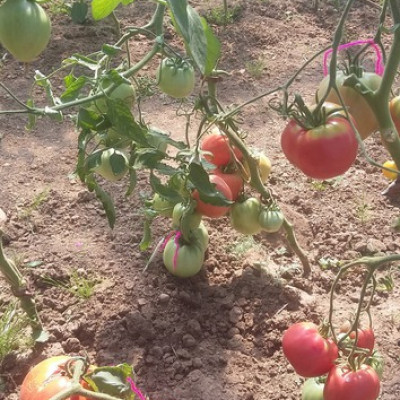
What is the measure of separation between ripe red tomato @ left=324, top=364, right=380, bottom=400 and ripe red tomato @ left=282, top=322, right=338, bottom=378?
3 cm

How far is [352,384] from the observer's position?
3.58 ft

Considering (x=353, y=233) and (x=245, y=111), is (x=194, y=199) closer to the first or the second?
(x=353, y=233)

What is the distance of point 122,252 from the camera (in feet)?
6.34

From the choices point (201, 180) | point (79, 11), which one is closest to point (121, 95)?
point (201, 180)

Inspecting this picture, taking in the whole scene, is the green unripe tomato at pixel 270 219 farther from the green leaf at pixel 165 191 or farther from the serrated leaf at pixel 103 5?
the serrated leaf at pixel 103 5

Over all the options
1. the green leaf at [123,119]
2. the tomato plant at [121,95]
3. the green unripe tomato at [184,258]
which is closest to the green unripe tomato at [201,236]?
the green unripe tomato at [184,258]

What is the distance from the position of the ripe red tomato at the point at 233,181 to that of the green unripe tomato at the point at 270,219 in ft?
0.30

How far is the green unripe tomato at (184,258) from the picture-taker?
1.71 m

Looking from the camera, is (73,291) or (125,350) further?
(73,291)

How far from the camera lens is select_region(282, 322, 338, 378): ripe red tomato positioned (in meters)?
1.16

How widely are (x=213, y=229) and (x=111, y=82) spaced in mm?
984

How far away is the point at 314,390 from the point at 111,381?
546mm

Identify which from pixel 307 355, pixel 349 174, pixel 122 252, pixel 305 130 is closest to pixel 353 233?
pixel 349 174

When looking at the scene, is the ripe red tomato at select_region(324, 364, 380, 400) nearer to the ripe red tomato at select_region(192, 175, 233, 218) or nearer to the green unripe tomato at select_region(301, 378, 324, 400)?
the green unripe tomato at select_region(301, 378, 324, 400)
